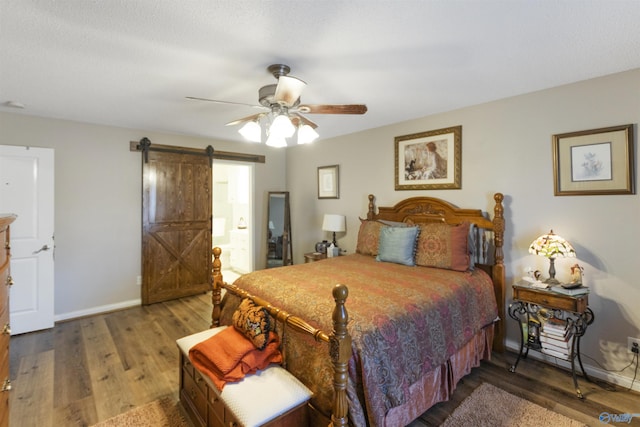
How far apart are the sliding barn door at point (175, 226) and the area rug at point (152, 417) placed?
2.38 m

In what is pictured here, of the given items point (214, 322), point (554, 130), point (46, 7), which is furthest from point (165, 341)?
point (554, 130)

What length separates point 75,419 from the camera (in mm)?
2035

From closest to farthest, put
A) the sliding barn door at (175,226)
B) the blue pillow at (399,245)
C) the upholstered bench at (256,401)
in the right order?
the upholstered bench at (256,401) < the blue pillow at (399,245) < the sliding barn door at (175,226)

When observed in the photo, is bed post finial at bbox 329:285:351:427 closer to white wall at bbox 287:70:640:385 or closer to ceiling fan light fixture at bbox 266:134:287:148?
ceiling fan light fixture at bbox 266:134:287:148

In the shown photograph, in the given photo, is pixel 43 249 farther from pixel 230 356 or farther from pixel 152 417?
pixel 230 356

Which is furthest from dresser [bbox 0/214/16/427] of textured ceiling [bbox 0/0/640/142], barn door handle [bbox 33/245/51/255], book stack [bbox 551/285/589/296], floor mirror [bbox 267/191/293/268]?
floor mirror [bbox 267/191/293/268]

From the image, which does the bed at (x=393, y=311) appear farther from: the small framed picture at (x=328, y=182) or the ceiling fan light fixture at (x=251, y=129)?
the small framed picture at (x=328, y=182)

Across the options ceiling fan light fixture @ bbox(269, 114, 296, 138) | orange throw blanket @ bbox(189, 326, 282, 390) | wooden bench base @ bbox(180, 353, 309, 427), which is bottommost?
wooden bench base @ bbox(180, 353, 309, 427)

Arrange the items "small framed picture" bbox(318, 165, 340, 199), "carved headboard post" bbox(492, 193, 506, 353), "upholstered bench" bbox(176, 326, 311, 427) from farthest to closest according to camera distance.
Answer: "small framed picture" bbox(318, 165, 340, 199) → "carved headboard post" bbox(492, 193, 506, 353) → "upholstered bench" bbox(176, 326, 311, 427)

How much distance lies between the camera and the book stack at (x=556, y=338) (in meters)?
2.38

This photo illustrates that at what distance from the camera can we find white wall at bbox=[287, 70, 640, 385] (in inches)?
92.5

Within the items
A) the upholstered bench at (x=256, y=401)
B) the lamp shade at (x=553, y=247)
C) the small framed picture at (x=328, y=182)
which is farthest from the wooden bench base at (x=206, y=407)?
the small framed picture at (x=328, y=182)

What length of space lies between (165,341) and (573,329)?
3720mm

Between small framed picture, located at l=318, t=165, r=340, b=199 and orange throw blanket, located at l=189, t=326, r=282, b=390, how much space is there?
3.05 meters
